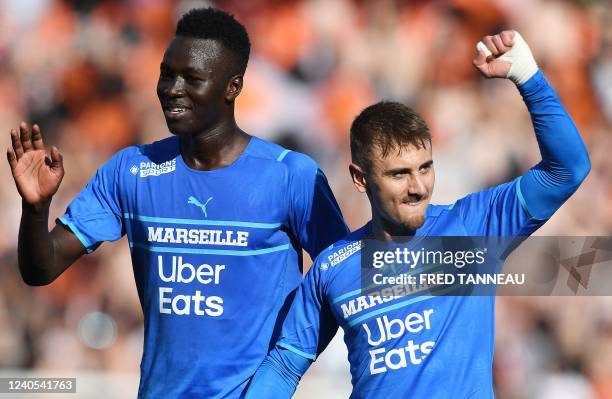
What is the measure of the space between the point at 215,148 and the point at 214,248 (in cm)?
42

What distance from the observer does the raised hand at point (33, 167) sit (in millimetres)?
3793

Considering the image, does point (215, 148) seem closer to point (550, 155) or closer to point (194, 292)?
point (194, 292)

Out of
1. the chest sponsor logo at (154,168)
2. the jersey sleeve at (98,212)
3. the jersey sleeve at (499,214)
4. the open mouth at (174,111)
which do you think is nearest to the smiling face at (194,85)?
the open mouth at (174,111)

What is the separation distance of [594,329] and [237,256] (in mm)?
3384

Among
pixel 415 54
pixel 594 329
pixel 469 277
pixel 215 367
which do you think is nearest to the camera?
pixel 469 277

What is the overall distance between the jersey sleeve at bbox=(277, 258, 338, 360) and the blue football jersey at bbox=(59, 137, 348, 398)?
0.30 metres

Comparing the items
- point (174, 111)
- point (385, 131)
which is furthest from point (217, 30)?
point (385, 131)

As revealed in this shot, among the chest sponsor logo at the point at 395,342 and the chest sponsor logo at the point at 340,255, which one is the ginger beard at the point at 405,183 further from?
the chest sponsor logo at the point at 395,342

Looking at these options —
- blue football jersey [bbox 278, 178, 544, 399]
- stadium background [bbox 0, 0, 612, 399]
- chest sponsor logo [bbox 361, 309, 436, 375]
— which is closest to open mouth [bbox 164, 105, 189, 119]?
blue football jersey [bbox 278, 178, 544, 399]

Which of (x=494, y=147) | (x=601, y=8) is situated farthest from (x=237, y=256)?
(x=601, y=8)

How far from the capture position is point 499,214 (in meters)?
3.40

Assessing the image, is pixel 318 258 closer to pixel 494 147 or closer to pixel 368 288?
pixel 368 288

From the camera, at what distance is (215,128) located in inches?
158

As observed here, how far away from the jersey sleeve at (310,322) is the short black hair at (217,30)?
1.04 metres
